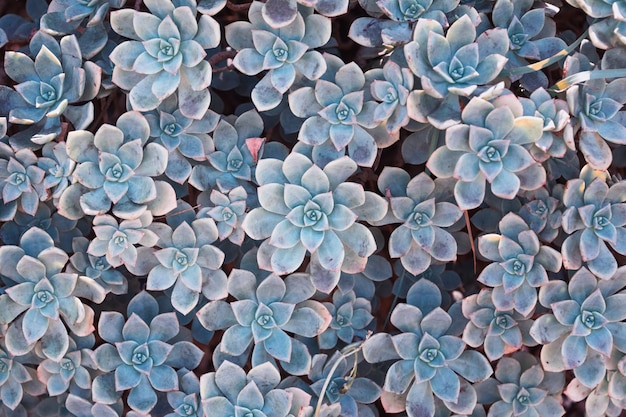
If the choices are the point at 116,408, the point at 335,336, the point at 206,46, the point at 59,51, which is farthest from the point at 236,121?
the point at 116,408

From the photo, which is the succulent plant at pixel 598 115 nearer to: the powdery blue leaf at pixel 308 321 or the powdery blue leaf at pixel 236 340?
the powdery blue leaf at pixel 308 321

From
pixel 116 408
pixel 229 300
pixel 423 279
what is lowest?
pixel 116 408

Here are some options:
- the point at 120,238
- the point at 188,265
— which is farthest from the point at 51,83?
the point at 188,265

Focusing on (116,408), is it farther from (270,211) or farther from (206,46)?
(206,46)

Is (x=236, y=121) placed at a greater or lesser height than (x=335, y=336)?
greater

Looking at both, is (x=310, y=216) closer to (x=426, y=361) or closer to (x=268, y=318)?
(x=268, y=318)

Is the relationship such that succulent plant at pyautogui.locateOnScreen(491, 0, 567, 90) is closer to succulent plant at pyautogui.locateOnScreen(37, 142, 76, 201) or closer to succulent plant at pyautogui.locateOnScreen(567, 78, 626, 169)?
succulent plant at pyautogui.locateOnScreen(567, 78, 626, 169)
